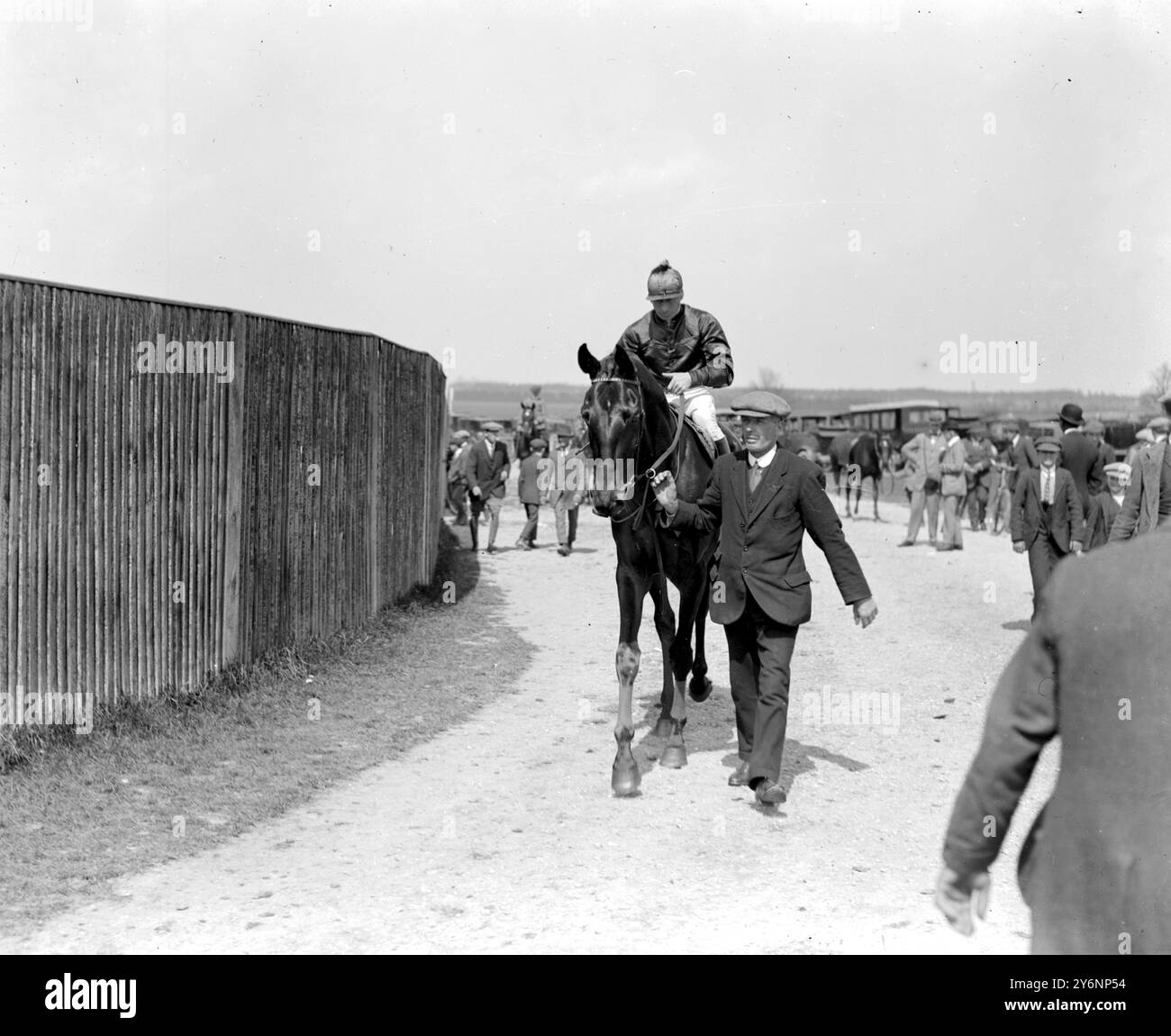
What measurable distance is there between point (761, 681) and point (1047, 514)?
20.9 feet

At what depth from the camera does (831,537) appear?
284 inches

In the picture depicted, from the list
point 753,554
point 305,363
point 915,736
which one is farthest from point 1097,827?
Result: point 305,363

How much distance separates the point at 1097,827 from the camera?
2.59m

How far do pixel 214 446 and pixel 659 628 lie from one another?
370 centimetres

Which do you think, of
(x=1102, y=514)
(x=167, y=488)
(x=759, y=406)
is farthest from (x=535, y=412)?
(x=759, y=406)

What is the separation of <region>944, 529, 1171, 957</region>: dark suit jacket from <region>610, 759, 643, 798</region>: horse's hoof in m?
4.75

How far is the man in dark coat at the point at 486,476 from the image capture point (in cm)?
2195

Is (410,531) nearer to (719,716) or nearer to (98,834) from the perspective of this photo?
(719,716)

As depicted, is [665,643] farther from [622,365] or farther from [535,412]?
[535,412]

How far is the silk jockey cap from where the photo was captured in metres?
8.63

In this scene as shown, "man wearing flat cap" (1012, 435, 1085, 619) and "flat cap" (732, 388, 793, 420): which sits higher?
"flat cap" (732, 388, 793, 420)

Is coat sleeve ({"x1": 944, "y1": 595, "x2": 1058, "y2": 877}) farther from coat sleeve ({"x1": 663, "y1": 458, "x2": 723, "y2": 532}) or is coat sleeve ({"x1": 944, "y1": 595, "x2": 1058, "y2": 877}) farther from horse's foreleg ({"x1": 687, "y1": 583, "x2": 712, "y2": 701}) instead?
horse's foreleg ({"x1": 687, "y1": 583, "x2": 712, "y2": 701})

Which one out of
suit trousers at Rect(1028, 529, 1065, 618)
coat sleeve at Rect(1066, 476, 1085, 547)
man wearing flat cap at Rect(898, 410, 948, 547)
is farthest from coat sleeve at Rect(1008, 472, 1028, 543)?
man wearing flat cap at Rect(898, 410, 948, 547)

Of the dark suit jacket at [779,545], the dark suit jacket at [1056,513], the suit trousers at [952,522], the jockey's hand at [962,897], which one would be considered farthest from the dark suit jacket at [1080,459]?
the jockey's hand at [962,897]
